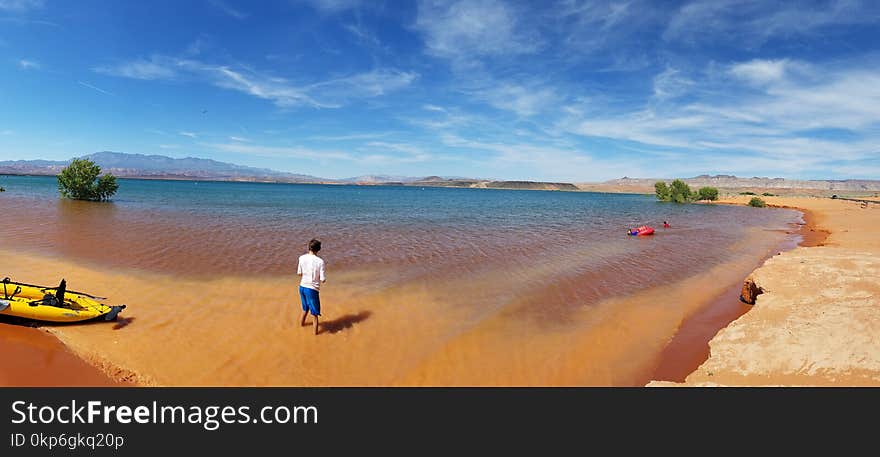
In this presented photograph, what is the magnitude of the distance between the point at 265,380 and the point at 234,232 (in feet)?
64.9

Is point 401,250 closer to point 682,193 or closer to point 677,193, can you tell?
point 677,193

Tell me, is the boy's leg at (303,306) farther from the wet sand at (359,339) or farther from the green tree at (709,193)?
the green tree at (709,193)

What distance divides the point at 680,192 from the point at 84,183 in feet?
350

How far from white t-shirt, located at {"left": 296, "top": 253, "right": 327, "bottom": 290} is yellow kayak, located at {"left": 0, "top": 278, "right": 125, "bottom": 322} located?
4.55 m

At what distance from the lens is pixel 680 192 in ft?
298

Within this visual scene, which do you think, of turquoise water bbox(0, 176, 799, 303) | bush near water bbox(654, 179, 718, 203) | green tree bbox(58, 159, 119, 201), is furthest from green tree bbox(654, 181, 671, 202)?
green tree bbox(58, 159, 119, 201)

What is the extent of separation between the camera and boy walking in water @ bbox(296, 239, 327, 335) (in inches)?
324

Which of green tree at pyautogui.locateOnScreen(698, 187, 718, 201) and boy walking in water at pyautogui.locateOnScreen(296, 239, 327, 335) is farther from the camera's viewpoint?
green tree at pyautogui.locateOnScreen(698, 187, 718, 201)

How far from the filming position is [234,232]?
945 inches

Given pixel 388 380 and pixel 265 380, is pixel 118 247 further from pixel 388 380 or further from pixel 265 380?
pixel 388 380

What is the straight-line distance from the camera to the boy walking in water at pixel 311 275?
8.22m

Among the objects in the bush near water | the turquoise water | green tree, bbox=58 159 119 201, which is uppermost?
the bush near water

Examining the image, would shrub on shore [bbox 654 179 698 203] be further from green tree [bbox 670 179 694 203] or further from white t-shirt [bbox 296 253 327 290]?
white t-shirt [bbox 296 253 327 290]

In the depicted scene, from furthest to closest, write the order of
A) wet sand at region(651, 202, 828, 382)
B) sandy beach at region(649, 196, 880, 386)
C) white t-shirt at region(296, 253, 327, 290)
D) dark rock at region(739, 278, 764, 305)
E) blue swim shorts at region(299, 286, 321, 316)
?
dark rock at region(739, 278, 764, 305) → blue swim shorts at region(299, 286, 321, 316) → white t-shirt at region(296, 253, 327, 290) → wet sand at region(651, 202, 828, 382) → sandy beach at region(649, 196, 880, 386)
